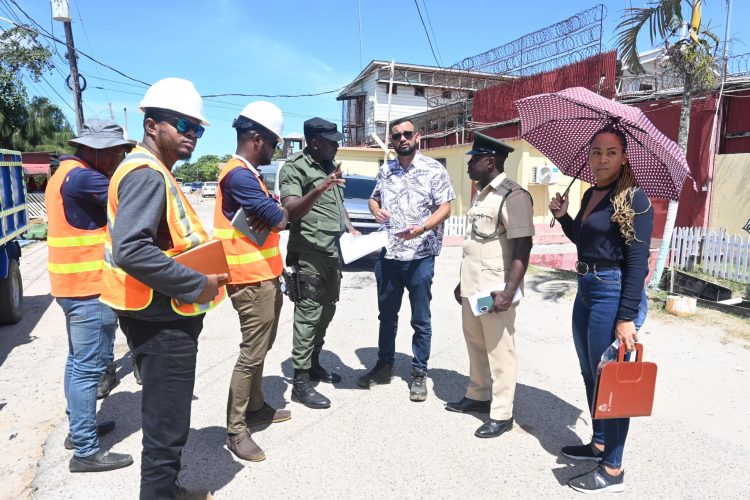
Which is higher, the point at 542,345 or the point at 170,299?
the point at 170,299

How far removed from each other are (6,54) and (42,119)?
756 centimetres

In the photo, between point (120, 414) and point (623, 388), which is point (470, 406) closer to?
point (623, 388)

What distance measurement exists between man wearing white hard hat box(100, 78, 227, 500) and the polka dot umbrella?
81.7 inches

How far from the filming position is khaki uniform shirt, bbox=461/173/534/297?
314cm

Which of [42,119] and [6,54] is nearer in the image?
[6,54]

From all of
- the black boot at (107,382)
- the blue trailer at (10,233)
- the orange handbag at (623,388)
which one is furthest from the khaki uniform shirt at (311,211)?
the blue trailer at (10,233)

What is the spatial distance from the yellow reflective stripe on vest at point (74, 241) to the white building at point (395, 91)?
25.4 m

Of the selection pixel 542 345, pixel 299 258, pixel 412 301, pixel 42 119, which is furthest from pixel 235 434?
pixel 42 119

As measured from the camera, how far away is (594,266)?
2727 mm

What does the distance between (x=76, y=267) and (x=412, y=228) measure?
89.3 inches

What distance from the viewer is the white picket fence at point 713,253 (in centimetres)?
893

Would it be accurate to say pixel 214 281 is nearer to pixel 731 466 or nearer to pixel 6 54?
pixel 731 466

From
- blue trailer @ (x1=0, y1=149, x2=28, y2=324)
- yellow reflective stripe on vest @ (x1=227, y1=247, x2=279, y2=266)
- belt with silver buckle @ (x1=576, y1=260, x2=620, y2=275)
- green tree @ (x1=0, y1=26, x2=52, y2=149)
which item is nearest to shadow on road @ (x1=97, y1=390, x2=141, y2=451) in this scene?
yellow reflective stripe on vest @ (x1=227, y1=247, x2=279, y2=266)

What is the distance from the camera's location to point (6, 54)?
20234 millimetres
